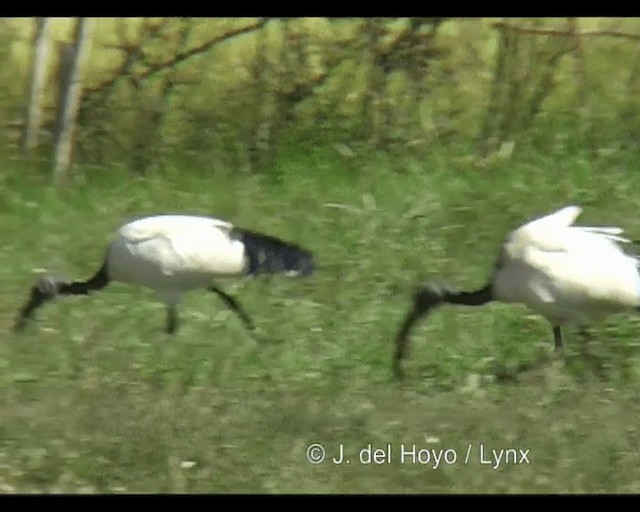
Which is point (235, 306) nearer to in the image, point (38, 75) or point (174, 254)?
point (174, 254)

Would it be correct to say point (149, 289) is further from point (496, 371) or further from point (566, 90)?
point (566, 90)

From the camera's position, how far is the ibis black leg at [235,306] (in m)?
4.76

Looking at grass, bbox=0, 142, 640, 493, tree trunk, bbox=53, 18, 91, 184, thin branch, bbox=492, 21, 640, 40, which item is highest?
thin branch, bbox=492, 21, 640, 40

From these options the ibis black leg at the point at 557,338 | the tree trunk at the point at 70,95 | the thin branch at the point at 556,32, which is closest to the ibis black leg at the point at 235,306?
the tree trunk at the point at 70,95

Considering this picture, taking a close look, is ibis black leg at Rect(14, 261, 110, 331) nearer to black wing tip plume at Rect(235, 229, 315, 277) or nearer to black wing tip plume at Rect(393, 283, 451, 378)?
black wing tip plume at Rect(235, 229, 315, 277)

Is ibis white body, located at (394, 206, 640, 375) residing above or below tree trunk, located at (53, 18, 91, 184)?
below

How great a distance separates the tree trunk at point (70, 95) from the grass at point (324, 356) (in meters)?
0.12

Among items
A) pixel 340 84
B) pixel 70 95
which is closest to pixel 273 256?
pixel 340 84

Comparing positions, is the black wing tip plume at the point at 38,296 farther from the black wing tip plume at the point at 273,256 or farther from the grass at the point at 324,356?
the black wing tip plume at the point at 273,256

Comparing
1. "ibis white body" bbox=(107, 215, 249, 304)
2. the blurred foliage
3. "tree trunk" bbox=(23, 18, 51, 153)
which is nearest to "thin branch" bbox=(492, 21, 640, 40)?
the blurred foliage

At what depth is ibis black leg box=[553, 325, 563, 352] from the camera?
473cm

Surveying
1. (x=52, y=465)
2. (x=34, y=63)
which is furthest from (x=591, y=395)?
(x=34, y=63)

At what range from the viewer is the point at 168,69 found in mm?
4754

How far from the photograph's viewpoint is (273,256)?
15.6 feet
